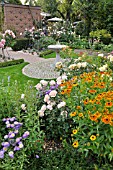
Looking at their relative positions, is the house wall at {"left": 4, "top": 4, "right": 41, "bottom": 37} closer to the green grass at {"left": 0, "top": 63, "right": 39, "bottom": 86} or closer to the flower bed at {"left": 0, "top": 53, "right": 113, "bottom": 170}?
the green grass at {"left": 0, "top": 63, "right": 39, "bottom": 86}

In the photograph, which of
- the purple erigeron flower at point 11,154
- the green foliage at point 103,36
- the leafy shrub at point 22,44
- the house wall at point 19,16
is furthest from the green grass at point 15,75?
the house wall at point 19,16

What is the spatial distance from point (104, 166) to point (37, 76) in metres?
4.34

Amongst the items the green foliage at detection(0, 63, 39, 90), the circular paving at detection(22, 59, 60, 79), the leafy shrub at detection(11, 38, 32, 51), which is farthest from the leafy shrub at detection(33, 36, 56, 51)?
the circular paving at detection(22, 59, 60, 79)

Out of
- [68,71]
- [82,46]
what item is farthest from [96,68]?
[82,46]

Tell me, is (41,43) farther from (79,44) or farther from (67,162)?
(67,162)

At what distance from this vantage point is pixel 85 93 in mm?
2160

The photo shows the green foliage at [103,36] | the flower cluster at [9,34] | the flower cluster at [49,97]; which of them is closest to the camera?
the flower cluster at [49,97]

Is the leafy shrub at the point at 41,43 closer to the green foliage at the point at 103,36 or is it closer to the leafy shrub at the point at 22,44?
the leafy shrub at the point at 22,44

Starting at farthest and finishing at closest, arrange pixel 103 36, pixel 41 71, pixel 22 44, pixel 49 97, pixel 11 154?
pixel 103 36 → pixel 22 44 → pixel 41 71 → pixel 49 97 → pixel 11 154

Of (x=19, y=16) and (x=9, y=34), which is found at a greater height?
(x=19, y=16)

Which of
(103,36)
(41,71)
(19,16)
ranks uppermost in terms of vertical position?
(19,16)

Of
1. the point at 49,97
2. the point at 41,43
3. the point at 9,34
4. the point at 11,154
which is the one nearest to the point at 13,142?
the point at 11,154

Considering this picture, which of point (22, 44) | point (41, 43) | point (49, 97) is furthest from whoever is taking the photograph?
point (22, 44)

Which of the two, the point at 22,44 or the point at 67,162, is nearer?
the point at 67,162
